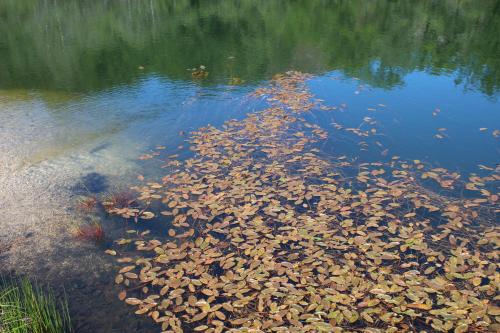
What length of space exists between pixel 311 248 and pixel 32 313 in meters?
4.28

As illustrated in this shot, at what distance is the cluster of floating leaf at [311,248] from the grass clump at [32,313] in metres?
0.91

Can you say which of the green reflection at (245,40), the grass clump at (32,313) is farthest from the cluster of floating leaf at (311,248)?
the green reflection at (245,40)

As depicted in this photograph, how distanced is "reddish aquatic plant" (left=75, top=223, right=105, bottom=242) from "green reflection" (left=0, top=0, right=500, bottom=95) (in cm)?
A: 1018

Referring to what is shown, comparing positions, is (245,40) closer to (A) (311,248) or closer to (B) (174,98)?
(B) (174,98)

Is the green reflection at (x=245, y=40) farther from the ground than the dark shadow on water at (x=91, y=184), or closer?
farther from the ground

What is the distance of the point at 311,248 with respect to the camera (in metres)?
6.80

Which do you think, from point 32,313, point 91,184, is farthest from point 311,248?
point 91,184

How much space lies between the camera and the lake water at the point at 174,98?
7707 mm

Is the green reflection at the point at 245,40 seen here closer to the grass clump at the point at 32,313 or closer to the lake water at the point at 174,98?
the lake water at the point at 174,98

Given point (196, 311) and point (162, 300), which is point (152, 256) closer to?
point (162, 300)

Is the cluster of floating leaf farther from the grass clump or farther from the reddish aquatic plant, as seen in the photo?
the grass clump

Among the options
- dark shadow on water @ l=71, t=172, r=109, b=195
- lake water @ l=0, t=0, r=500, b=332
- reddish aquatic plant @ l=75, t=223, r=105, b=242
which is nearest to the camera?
reddish aquatic plant @ l=75, t=223, r=105, b=242

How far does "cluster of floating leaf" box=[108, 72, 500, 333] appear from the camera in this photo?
561cm

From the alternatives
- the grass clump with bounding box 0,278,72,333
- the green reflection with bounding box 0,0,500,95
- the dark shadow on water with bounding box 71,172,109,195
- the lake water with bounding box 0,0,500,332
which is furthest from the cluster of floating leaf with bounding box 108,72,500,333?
the green reflection with bounding box 0,0,500,95
